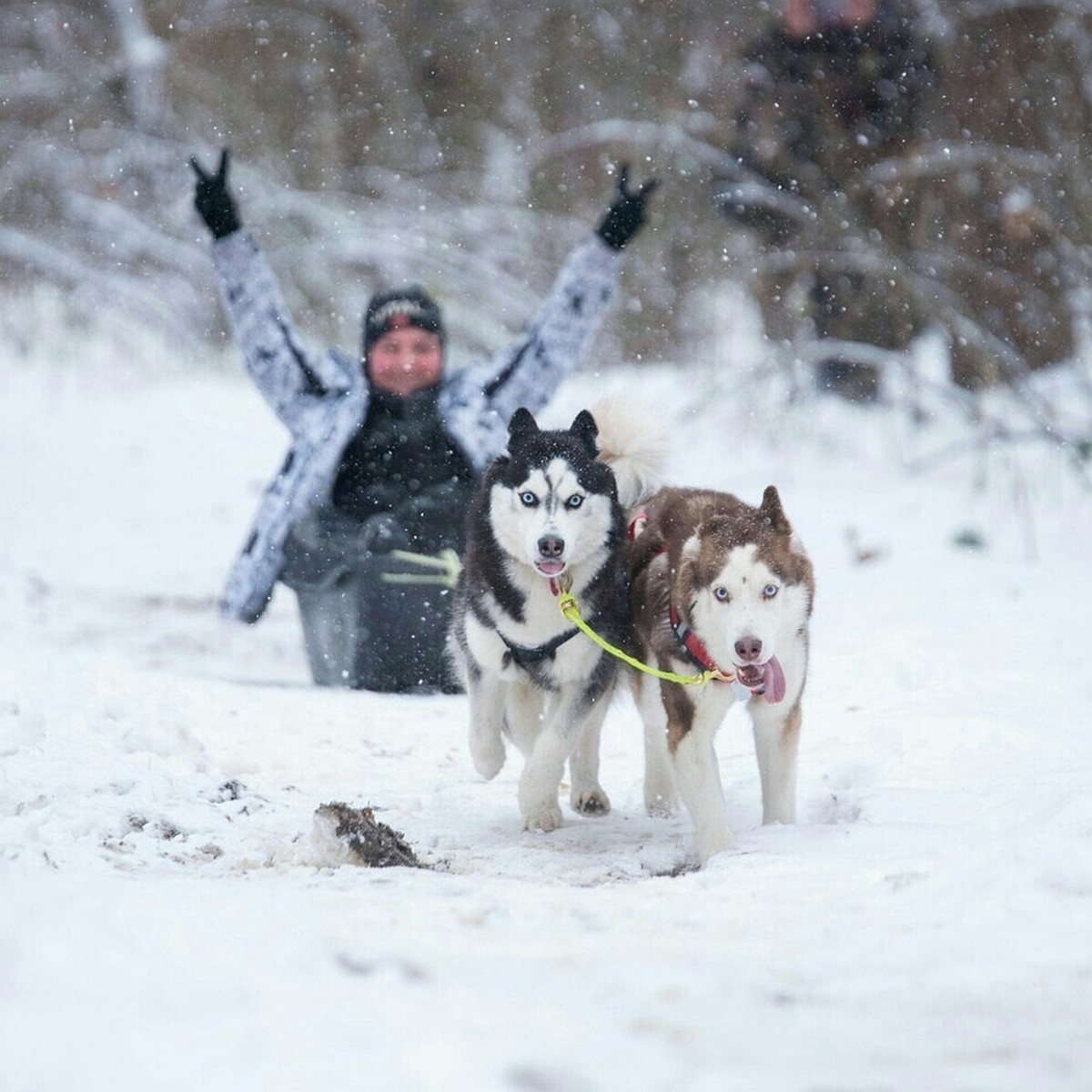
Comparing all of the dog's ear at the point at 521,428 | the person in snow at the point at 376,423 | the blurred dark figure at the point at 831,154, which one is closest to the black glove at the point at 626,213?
the person in snow at the point at 376,423

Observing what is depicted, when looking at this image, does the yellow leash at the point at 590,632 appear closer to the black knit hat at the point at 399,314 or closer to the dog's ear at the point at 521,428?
the dog's ear at the point at 521,428

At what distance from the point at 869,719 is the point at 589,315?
2399 mm

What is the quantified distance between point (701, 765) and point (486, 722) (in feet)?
2.80

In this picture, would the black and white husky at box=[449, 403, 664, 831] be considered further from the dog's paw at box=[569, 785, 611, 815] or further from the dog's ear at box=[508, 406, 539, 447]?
the dog's paw at box=[569, 785, 611, 815]

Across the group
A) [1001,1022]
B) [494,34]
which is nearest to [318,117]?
[494,34]

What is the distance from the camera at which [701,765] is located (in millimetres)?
3756

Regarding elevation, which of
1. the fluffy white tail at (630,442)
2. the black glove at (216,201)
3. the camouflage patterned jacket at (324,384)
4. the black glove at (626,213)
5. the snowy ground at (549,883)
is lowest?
the snowy ground at (549,883)

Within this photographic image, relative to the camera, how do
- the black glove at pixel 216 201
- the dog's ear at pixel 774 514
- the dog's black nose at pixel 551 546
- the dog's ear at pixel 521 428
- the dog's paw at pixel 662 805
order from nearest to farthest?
1. the dog's ear at pixel 774 514
2. the dog's black nose at pixel 551 546
3. the dog's ear at pixel 521 428
4. the dog's paw at pixel 662 805
5. the black glove at pixel 216 201

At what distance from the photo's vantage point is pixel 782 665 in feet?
12.3

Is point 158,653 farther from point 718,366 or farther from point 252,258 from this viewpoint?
point 718,366

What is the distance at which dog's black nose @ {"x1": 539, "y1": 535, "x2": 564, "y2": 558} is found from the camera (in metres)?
3.87

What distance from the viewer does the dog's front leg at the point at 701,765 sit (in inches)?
144

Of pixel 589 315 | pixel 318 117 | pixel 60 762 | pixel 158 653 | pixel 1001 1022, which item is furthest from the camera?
pixel 318 117

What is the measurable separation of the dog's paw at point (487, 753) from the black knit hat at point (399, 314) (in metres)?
2.76
